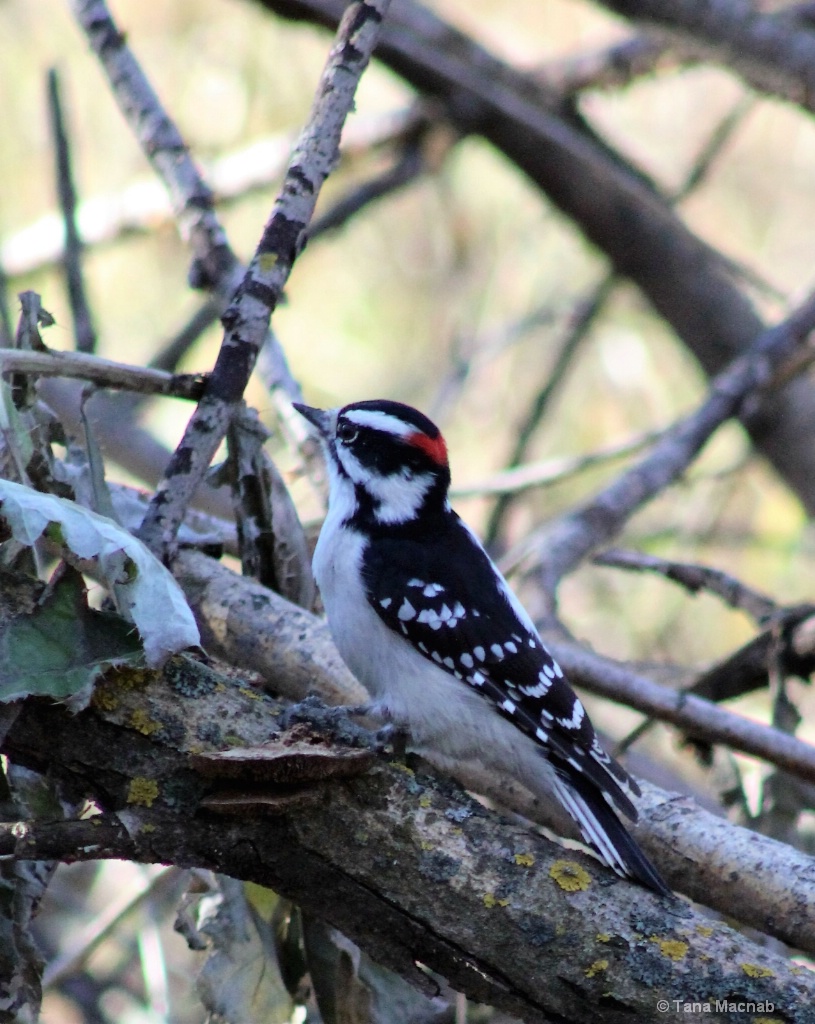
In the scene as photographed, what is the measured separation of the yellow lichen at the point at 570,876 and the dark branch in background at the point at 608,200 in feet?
14.3

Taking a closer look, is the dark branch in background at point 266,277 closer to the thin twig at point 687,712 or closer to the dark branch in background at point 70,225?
the dark branch in background at point 70,225

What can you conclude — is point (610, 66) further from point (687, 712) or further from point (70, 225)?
point (687, 712)

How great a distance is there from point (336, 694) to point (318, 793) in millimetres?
1155

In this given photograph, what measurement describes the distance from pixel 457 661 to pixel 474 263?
5.10m

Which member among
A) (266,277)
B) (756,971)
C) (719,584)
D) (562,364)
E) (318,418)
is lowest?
(756,971)

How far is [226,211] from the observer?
318 inches

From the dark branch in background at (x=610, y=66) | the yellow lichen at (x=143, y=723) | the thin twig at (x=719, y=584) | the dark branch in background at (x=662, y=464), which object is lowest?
the yellow lichen at (x=143, y=723)

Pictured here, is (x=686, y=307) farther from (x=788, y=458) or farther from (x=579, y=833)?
(x=579, y=833)

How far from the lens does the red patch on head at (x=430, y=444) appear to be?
423cm

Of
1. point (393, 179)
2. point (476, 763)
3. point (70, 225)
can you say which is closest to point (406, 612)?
point (476, 763)

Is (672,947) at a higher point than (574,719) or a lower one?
lower

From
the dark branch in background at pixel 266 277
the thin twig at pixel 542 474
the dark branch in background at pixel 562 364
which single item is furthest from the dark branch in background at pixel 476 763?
the dark branch in background at pixel 562 364

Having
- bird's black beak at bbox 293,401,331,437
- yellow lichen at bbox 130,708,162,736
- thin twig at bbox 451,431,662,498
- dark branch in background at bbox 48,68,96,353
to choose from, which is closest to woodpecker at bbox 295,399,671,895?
bird's black beak at bbox 293,401,331,437

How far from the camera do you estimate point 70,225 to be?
16.1 ft
